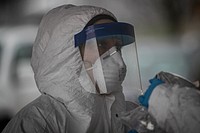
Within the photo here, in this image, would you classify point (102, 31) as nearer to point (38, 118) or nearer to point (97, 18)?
point (97, 18)

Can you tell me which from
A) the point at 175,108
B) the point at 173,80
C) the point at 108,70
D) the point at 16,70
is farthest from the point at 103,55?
the point at 16,70

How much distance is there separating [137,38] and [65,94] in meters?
0.86

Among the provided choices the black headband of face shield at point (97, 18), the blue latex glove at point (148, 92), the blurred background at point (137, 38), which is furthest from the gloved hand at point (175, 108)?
the blurred background at point (137, 38)

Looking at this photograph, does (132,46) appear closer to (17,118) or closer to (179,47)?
(17,118)

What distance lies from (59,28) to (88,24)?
110mm

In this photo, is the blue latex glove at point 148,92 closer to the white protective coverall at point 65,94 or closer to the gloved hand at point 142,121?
the gloved hand at point 142,121

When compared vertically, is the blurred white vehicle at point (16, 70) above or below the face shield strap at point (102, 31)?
below

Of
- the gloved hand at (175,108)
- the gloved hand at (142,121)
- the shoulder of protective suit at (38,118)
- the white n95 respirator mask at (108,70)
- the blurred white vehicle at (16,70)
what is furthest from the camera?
the blurred white vehicle at (16,70)

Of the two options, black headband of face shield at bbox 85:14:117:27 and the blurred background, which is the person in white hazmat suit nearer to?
black headband of face shield at bbox 85:14:117:27

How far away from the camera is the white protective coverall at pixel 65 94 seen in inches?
36.1

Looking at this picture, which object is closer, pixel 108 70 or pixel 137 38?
pixel 108 70

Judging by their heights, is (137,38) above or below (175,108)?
below

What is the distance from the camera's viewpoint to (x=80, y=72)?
38.5 inches

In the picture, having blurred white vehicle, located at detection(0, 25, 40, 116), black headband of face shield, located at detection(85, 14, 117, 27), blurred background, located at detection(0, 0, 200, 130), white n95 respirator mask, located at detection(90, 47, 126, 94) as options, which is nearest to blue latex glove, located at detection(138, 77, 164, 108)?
white n95 respirator mask, located at detection(90, 47, 126, 94)
